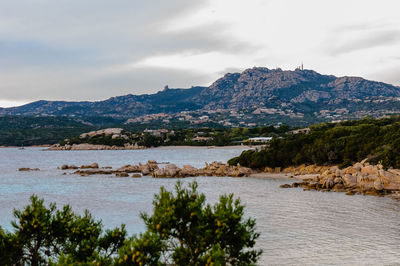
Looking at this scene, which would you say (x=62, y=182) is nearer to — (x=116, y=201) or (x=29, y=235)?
(x=116, y=201)

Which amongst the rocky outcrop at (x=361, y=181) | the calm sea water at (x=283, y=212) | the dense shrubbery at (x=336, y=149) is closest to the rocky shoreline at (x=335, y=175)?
the rocky outcrop at (x=361, y=181)

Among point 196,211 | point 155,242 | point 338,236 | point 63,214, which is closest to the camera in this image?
point 155,242

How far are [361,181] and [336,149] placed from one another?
1268cm

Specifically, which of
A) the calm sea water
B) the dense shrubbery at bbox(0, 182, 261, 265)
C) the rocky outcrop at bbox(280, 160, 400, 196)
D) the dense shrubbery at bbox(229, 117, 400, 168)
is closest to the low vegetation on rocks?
the rocky outcrop at bbox(280, 160, 400, 196)

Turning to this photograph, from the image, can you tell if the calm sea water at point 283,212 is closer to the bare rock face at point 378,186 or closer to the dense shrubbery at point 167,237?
the bare rock face at point 378,186

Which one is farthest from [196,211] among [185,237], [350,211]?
[350,211]

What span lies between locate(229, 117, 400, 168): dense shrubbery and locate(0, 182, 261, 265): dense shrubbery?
1423 inches

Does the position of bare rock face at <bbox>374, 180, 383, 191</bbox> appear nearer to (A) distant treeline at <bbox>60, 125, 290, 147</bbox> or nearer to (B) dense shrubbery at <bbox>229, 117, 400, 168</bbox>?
(B) dense shrubbery at <bbox>229, 117, 400, 168</bbox>

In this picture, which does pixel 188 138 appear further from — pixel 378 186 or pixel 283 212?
pixel 283 212

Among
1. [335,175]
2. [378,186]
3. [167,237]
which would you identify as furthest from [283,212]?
[167,237]

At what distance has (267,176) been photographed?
5884cm

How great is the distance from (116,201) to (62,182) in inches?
892

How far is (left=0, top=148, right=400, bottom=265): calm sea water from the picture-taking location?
71.8 feet

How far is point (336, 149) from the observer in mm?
56469
